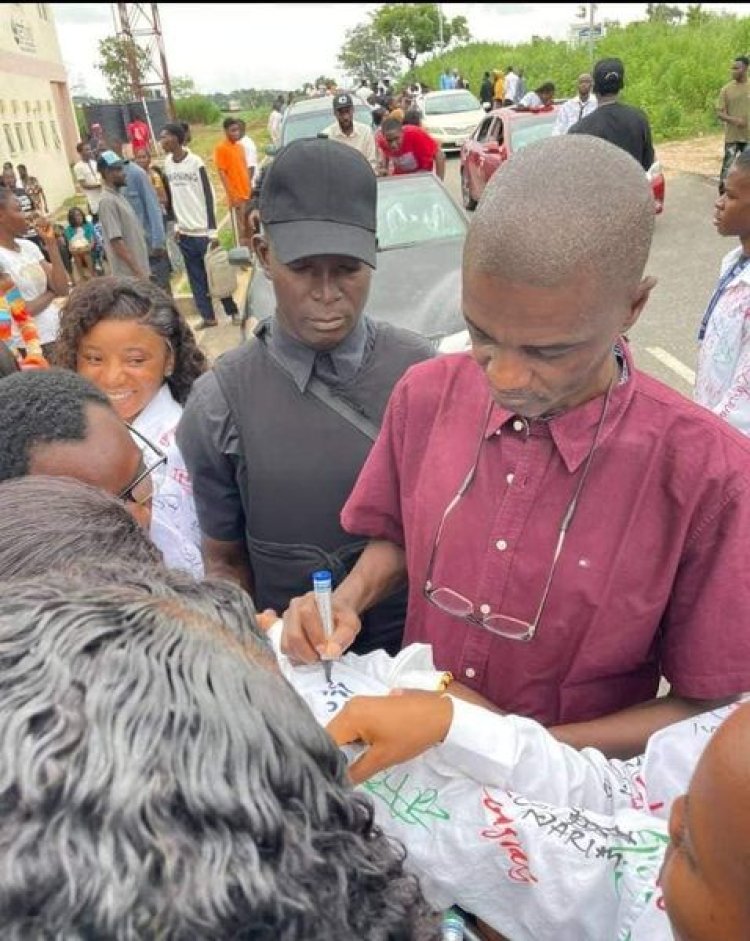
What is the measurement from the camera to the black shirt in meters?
6.30

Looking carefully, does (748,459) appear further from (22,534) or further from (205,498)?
(205,498)

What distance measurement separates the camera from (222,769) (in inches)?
23.7

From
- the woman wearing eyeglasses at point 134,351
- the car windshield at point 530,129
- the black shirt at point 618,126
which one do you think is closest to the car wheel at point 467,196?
the car windshield at point 530,129

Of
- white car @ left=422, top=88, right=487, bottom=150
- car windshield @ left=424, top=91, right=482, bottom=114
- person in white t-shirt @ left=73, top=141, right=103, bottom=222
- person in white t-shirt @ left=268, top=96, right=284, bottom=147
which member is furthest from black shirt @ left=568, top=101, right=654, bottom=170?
car windshield @ left=424, top=91, right=482, bottom=114

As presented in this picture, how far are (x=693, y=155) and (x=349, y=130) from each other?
8.81m

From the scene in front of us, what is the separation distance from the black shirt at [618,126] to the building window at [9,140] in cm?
1715

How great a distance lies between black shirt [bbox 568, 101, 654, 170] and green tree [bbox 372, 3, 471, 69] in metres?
55.4

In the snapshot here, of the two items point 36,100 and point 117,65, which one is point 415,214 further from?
point 117,65

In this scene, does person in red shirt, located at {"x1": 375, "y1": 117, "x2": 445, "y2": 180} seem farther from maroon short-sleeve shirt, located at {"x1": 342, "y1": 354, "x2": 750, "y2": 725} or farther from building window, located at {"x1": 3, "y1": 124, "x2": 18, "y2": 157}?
building window, located at {"x1": 3, "y1": 124, "x2": 18, "y2": 157}

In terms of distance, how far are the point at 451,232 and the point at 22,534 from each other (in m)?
4.96

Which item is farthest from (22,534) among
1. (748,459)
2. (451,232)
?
(451,232)

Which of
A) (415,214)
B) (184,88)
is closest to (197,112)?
(184,88)

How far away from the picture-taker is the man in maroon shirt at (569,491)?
1081mm

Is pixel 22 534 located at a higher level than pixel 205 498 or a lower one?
higher
